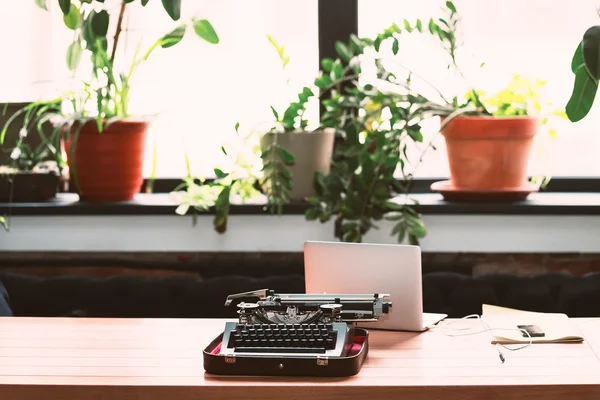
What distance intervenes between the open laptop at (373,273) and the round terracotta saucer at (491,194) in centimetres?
76

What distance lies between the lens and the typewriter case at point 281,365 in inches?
70.0

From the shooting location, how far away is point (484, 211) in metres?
2.77

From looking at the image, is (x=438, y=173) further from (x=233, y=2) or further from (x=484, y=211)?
(x=233, y=2)

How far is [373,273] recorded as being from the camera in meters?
2.09

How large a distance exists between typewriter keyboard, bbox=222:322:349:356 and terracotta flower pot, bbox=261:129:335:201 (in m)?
0.98

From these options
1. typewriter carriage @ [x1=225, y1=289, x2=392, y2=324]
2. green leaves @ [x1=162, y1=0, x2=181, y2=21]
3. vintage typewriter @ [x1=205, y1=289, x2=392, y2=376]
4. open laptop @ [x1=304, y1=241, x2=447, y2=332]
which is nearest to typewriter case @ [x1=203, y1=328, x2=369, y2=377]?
vintage typewriter @ [x1=205, y1=289, x2=392, y2=376]

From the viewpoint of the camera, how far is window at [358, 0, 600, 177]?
295cm

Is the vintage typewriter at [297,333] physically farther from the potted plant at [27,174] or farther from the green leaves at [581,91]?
the potted plant at [27,174]

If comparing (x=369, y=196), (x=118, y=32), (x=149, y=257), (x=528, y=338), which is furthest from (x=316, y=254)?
(x=118, y=32)

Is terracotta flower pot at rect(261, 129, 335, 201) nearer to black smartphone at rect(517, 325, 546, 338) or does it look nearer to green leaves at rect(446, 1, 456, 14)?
green leaves at rect(446, 1, 456, 14)

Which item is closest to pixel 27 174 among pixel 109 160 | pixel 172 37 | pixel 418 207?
pixel 109 160

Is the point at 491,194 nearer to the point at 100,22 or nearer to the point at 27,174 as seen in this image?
the point at 100,22

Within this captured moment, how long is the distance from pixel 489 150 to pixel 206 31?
3.02ft

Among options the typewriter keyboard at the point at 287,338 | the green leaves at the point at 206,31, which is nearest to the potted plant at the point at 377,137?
the green leaves at the point at 206,31
